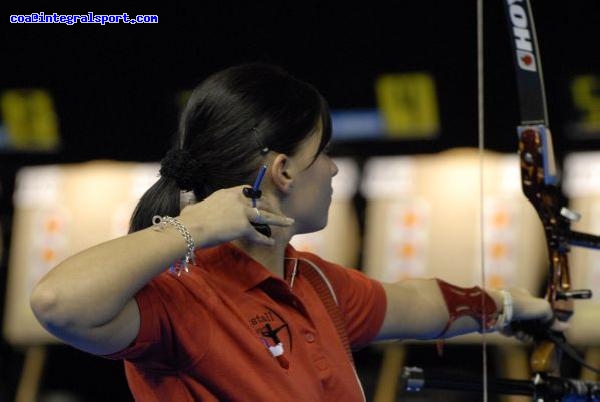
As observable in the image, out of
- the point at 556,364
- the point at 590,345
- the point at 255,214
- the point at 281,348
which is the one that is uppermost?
the point at 255,214

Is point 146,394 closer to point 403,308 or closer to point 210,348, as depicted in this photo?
point 210,348

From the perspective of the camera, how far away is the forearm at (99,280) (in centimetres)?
162

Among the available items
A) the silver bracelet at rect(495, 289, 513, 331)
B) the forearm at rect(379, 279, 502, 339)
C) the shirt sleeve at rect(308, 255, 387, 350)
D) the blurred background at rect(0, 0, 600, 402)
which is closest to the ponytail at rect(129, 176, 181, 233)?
the shirt sleeve at rect(308, 255, 387, 350)

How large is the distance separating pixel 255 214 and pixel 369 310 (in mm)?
487

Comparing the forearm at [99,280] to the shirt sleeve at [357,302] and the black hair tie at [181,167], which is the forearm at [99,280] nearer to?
the black hair tie at [181,167]

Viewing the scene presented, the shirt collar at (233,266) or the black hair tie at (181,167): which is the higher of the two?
the black hair tie at (181,167)

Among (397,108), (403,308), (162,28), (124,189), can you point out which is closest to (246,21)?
(162,28)

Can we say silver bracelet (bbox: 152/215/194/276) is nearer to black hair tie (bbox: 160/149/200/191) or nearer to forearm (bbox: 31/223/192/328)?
forearm (bbox: 31/223/192/328)

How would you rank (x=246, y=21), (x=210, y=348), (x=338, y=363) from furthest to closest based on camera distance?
(x=246, y=21)
(x=338, y=363)
(x=210, y=348)

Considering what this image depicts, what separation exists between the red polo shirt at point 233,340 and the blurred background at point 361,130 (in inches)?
127

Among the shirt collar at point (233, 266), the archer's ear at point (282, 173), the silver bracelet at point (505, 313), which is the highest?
the archer's ear at point (282, 173)

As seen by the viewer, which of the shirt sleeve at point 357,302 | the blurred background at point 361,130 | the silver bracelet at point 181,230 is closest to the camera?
the silver bracelet at point 181,230

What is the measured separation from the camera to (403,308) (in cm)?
228

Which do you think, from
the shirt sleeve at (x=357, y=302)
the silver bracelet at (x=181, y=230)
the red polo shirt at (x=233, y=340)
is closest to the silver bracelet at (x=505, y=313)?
the shirt sleeve at (x=357, y=302)
